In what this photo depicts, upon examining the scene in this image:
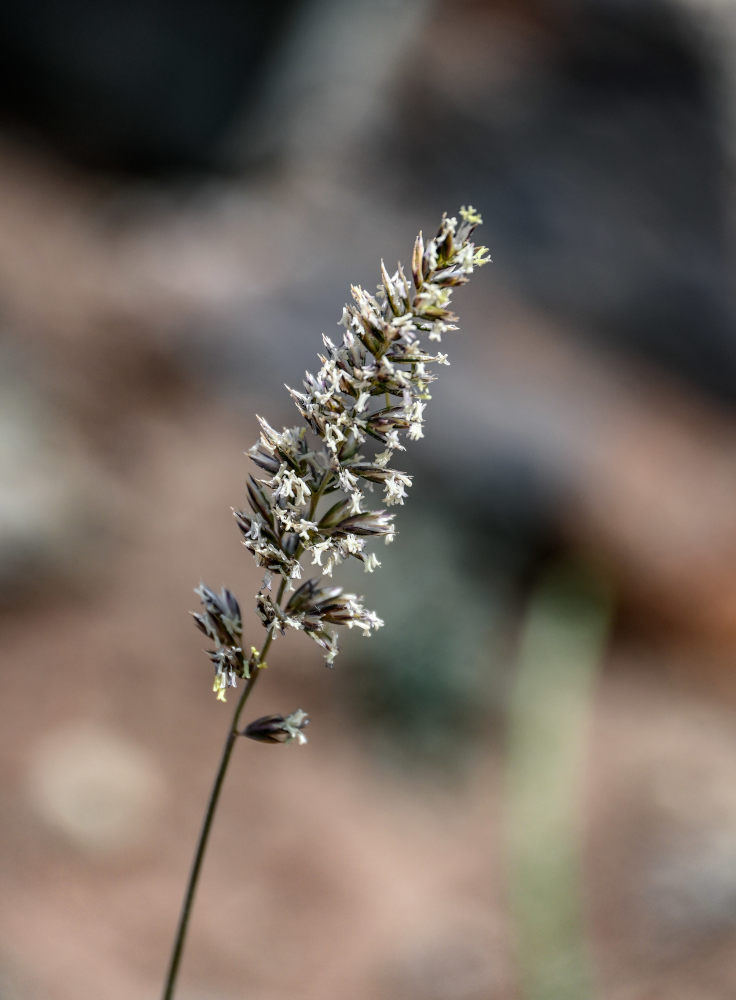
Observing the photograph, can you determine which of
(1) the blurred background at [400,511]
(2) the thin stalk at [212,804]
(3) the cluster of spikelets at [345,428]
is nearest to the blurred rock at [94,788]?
(1) the blurred background at [400,511]

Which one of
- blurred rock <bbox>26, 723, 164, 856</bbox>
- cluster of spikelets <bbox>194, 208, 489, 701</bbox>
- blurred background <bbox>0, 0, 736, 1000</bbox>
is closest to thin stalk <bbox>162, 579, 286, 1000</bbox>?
cluster of spikelets <bbox>194, 208, 489, 701</bbox>

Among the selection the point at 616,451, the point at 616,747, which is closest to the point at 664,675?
the point at 616,747

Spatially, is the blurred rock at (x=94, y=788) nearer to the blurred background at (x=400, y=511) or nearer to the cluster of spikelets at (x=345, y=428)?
the blurred background at (x=400, y=511)

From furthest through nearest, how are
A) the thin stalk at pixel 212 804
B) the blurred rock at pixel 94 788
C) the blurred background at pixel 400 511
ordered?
the blurred rock at pixel 94 788 < the blurred background at pixel 400 511 < the thin stalk at pixel 212 804

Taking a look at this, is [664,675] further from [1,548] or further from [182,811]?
[1,548]

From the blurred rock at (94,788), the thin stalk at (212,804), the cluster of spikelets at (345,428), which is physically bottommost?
the thin stalk at (212,804)

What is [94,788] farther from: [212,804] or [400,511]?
[212,804]

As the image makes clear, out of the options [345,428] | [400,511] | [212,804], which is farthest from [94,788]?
[345,428]
